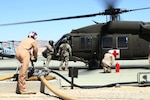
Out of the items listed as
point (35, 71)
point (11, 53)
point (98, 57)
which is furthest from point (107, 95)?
point (11, 53)

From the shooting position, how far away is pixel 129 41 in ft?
69.9

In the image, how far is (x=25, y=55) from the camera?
9242 mm

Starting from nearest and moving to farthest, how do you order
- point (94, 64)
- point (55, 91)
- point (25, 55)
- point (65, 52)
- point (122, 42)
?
point (55, 91), point (25, 55), point (65, 52), point (94, 64), point (122, 42)

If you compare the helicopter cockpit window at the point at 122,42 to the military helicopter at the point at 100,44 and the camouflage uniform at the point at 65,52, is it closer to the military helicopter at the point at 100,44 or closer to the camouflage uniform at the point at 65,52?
the military helicopter at the point at 100,44

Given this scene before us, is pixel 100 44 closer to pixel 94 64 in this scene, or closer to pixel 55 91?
pixel 94 64

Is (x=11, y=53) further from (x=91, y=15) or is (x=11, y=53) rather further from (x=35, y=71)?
(x=35, y=71)

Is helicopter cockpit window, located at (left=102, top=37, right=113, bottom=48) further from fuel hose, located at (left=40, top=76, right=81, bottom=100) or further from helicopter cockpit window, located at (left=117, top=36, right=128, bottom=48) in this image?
fuel hose, located at (left=40, top=76, right=81, bottom=100)

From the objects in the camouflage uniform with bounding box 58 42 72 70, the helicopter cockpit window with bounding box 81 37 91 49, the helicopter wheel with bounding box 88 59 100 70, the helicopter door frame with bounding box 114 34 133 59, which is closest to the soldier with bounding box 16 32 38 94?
the camouflage uniform with bounding box 58 42 72 70

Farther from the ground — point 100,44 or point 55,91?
point 100,44

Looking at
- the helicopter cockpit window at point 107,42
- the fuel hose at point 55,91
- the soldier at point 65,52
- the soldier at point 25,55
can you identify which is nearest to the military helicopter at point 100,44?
the helicopter cockpit window at point 107,42

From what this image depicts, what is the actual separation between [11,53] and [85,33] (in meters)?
34.2

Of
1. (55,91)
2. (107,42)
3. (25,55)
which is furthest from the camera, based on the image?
(107,42)

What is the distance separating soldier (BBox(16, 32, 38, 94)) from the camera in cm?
911

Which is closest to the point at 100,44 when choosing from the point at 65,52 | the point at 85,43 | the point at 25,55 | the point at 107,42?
Answer: the point at 107,42
